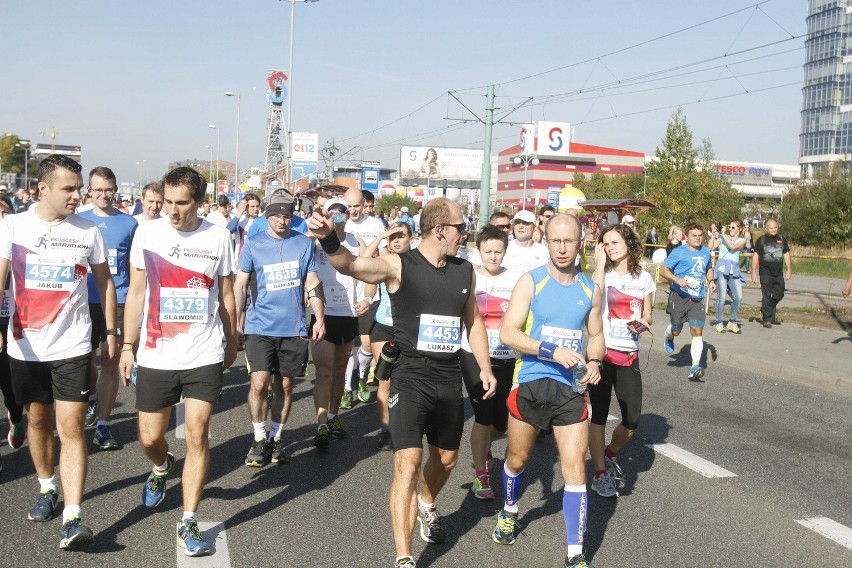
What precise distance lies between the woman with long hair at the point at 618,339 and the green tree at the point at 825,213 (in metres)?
34.5

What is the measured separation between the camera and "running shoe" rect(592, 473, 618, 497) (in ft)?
20.2

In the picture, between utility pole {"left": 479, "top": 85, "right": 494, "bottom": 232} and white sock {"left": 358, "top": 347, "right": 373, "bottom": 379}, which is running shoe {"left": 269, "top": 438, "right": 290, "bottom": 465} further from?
utility pole {"left": 479, "top": 85, "right": 494, "bottom": 232}


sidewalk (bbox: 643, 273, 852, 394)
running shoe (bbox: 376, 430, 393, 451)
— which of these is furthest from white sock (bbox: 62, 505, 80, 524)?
sidewalk (bbox: 643, 273, 852, 394)

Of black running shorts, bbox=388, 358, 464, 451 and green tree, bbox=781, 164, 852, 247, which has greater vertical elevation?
green tree, bbox=781, 164, 852, 247

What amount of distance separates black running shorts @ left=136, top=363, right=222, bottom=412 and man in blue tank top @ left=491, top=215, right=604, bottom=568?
1615mm

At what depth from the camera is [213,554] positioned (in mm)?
4848

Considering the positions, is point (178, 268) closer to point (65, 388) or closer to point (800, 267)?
point (65, 388)

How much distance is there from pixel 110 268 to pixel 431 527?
3.73 m

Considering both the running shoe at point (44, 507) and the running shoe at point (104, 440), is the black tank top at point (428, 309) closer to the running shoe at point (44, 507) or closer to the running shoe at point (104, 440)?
the running shoe at point (44, 507)

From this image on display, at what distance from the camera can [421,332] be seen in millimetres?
4781

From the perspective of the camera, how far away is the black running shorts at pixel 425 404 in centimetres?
464

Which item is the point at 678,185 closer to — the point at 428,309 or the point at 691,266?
the point at 691,266

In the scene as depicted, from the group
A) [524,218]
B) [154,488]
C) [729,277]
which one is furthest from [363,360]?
[729,277]

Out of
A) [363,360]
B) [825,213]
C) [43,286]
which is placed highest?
[825,213]
